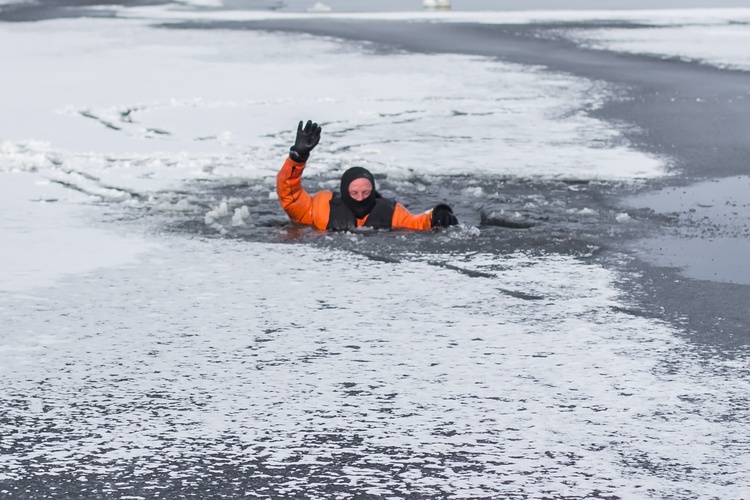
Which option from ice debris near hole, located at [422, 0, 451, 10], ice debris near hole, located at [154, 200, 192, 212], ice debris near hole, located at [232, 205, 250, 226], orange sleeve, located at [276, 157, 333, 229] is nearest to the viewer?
orange sleeve, located at [276, 157, 333, 229]

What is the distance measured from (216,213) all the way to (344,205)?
790 millimetres

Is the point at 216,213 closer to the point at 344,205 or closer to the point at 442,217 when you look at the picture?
the point at 344,205

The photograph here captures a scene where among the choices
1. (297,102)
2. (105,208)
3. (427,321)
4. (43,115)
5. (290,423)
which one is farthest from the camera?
(297,102)

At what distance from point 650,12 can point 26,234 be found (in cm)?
2017

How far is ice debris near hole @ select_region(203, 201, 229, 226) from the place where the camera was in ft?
23.2

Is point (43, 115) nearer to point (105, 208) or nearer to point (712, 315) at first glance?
point (105, 208)

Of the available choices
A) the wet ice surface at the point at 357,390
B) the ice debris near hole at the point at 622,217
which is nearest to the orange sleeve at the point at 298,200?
the wet ice surface at the point at 357,390

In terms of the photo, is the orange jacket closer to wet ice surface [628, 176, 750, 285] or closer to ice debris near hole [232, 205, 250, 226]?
ice debris near hole [232, 205, 250, 226]

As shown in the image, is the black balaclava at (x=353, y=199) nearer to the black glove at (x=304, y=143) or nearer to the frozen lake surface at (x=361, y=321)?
the frozen lake surface at (x=361, y=321)

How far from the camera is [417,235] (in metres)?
6.74

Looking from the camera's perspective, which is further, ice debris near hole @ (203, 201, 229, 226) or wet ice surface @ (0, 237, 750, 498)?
ice debris near hole @ (203, 201, 229, 226)

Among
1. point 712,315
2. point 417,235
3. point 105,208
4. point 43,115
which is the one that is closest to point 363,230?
point 417,235

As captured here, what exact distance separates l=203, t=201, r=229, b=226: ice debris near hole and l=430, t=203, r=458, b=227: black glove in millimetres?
1238

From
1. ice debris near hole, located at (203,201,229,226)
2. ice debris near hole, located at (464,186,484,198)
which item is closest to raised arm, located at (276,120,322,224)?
ice debris near hole, located at (203,201,229,226)
